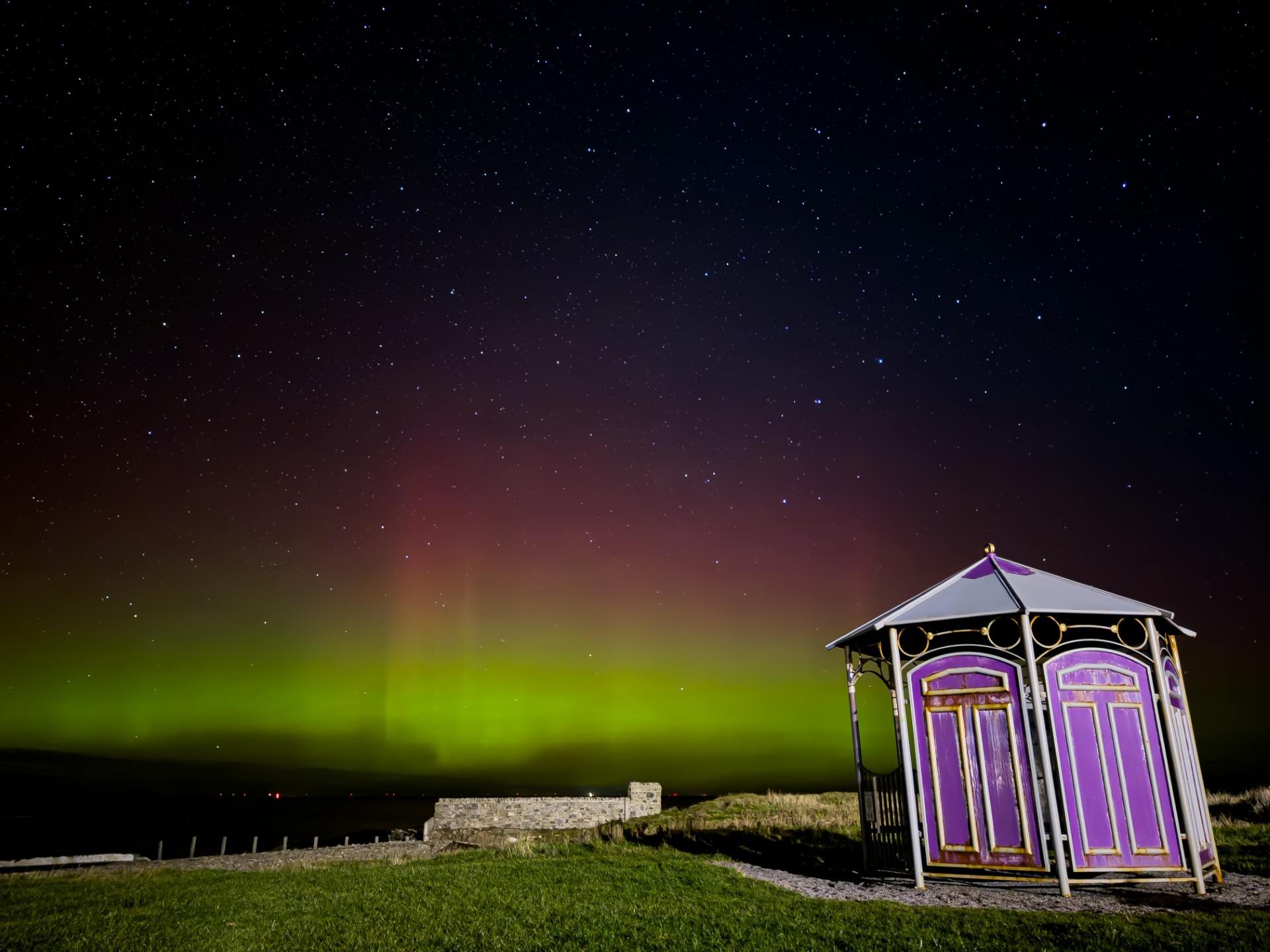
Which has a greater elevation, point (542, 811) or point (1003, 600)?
point (1003, 600)

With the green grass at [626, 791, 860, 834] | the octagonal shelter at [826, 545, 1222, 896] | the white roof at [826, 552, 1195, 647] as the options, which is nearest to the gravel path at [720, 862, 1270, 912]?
the octagonal shelter at [826, 545, 1222, 896]

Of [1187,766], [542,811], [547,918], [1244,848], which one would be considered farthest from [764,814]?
[547,918]

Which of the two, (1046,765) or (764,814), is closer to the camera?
(1046,765)

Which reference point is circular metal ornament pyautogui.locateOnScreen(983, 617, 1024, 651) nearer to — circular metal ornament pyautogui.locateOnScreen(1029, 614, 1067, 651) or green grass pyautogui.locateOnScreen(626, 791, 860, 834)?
circular metal ornament pyautogui.locateOnScreen(1029, 614, 1067, 651)

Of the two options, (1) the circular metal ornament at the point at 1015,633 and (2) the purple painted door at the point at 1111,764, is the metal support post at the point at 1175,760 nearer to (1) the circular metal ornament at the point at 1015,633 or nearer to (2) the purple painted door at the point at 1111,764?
(2) the purple painted door at the point at 1111,764

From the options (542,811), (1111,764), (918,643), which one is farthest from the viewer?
(542,811)

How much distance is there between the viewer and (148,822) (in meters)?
112

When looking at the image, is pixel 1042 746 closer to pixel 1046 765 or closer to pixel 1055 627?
pixel 1046 765

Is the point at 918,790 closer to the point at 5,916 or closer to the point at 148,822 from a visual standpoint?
the point at 5,916

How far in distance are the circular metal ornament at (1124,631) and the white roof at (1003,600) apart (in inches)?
10.9

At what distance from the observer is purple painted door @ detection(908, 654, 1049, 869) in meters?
10.9

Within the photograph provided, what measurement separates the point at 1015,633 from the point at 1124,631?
226 centimetres

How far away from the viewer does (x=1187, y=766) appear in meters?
11.7

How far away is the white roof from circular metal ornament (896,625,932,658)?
28cm
